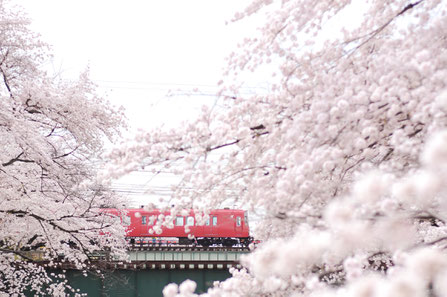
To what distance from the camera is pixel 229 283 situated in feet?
9.67

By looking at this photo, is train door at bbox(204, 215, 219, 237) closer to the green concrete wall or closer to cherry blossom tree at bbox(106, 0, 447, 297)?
the green concrete wall

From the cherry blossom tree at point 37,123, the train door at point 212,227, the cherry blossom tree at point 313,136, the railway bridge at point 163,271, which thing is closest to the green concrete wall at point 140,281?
the railway bridge at point 163,271

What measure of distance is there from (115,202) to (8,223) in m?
3.66

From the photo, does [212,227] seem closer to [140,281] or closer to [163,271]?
[163,271]

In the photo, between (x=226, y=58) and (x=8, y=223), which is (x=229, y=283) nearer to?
(x=226, y=58)

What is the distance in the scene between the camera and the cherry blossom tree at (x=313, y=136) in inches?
87.9

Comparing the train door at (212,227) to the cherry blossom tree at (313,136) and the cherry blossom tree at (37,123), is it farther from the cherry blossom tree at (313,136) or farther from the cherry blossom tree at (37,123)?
the cherry blossom tree at (313,136)

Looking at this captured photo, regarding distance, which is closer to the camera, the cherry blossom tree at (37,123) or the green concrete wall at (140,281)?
the cherry blossom tree at (37,123)

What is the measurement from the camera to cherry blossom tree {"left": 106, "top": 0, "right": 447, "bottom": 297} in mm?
2232

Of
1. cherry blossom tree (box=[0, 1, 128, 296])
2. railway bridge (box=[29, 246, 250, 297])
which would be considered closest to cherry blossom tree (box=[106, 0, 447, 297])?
cherry blossom tree (box=[0, 1, 128, 296])

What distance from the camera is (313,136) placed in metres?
2.91

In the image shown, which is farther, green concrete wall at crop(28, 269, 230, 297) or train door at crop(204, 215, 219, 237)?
train door at crop(204, 215, 219, 237)

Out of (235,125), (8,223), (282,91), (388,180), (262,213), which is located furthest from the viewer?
(8,223)

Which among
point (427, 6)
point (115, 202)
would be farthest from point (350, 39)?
point (115, 202)
